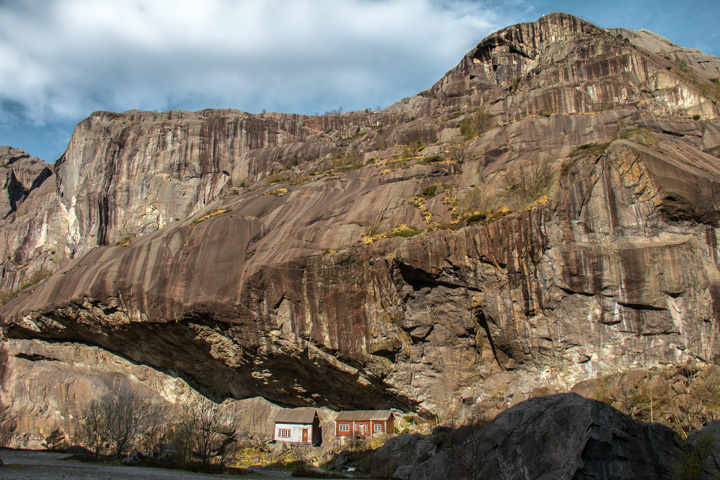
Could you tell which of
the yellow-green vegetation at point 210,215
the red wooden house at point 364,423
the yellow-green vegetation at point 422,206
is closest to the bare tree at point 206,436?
the red wooden house at point 364,423

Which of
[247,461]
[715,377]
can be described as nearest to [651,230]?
[715,377]

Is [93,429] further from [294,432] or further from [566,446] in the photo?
[566,446]

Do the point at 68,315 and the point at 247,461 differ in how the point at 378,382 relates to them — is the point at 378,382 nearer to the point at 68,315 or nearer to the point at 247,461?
the point at 247,461

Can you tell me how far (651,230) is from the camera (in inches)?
1065

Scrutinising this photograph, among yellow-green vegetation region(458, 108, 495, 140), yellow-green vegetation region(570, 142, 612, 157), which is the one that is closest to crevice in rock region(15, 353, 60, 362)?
yellow-green vegetation region(458, 108, 495, 140)

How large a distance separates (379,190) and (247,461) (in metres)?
22.1

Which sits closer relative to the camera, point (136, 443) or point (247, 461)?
point (247, 461)

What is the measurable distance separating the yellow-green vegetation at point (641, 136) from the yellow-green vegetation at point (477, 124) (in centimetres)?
1391

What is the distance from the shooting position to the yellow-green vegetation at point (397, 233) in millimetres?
32562

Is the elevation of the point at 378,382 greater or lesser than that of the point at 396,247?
lesser

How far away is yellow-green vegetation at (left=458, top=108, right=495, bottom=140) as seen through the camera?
50.7 meters

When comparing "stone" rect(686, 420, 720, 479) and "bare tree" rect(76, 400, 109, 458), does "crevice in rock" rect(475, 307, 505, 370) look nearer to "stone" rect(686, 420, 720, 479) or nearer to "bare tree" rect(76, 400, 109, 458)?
"stone" rect(686, 420, 720, 479)

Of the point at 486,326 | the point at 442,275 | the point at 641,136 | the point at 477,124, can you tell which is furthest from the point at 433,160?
the point at 486,326

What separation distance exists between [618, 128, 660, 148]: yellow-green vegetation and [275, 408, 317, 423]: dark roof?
30080mm
